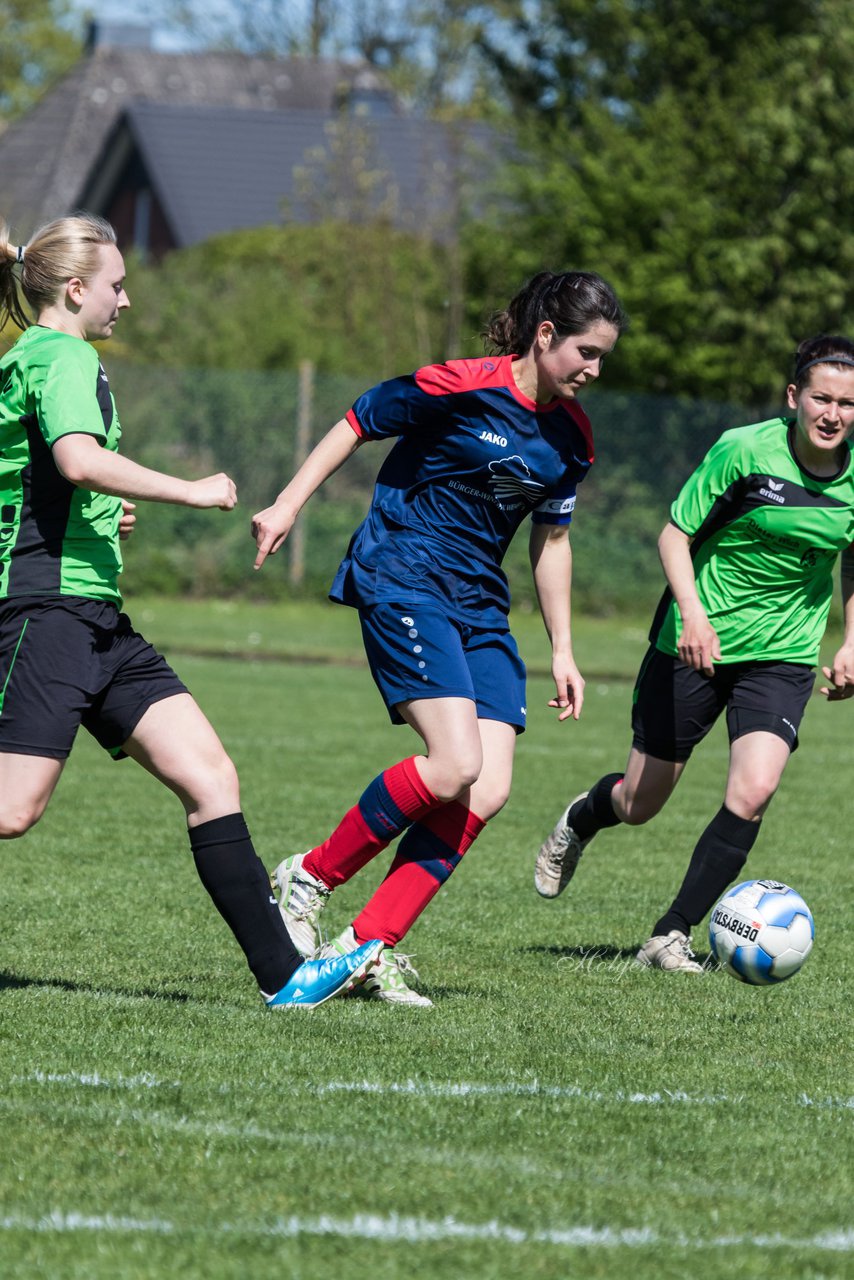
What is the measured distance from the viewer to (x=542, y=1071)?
437 cm

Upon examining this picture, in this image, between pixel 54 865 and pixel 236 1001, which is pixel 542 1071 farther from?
pixel 54 865

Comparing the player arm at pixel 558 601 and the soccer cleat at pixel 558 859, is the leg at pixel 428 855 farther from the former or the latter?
the soccer cleat at pixel 558 859

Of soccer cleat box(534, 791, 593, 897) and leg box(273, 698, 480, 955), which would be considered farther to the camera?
soccer cleat box(534, 791, 593, 897)

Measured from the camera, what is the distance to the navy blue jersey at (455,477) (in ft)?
17.2

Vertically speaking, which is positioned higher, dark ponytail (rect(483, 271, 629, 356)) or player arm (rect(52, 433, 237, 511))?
dark ponytail (rect(483, 271, 629, 356))

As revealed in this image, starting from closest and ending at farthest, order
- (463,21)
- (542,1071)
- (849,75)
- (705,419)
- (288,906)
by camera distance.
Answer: (542,1071)
(288,906)
(705,419)
(849,75)
(463,21)

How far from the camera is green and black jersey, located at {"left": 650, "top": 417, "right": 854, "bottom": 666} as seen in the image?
592 centimetres

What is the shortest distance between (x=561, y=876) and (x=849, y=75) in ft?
68.6

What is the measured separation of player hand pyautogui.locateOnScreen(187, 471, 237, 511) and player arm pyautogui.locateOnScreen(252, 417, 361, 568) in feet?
0.76

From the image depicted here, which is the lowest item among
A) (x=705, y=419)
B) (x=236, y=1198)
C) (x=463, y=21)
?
(x=705, y=419)

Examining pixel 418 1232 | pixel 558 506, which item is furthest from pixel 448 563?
pixel 418 1232

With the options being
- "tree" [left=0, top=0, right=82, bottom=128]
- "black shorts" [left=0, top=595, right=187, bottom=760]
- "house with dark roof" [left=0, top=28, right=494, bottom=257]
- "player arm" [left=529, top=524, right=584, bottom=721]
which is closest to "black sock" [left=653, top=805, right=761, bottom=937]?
"player arm" [left=529, top=524, right=584, bottom=721]

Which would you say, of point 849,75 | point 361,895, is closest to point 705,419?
point 849,75

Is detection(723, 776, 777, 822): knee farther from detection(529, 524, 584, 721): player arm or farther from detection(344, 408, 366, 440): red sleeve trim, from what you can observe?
detection(344, 408, 366, 440): red sleeve trim
